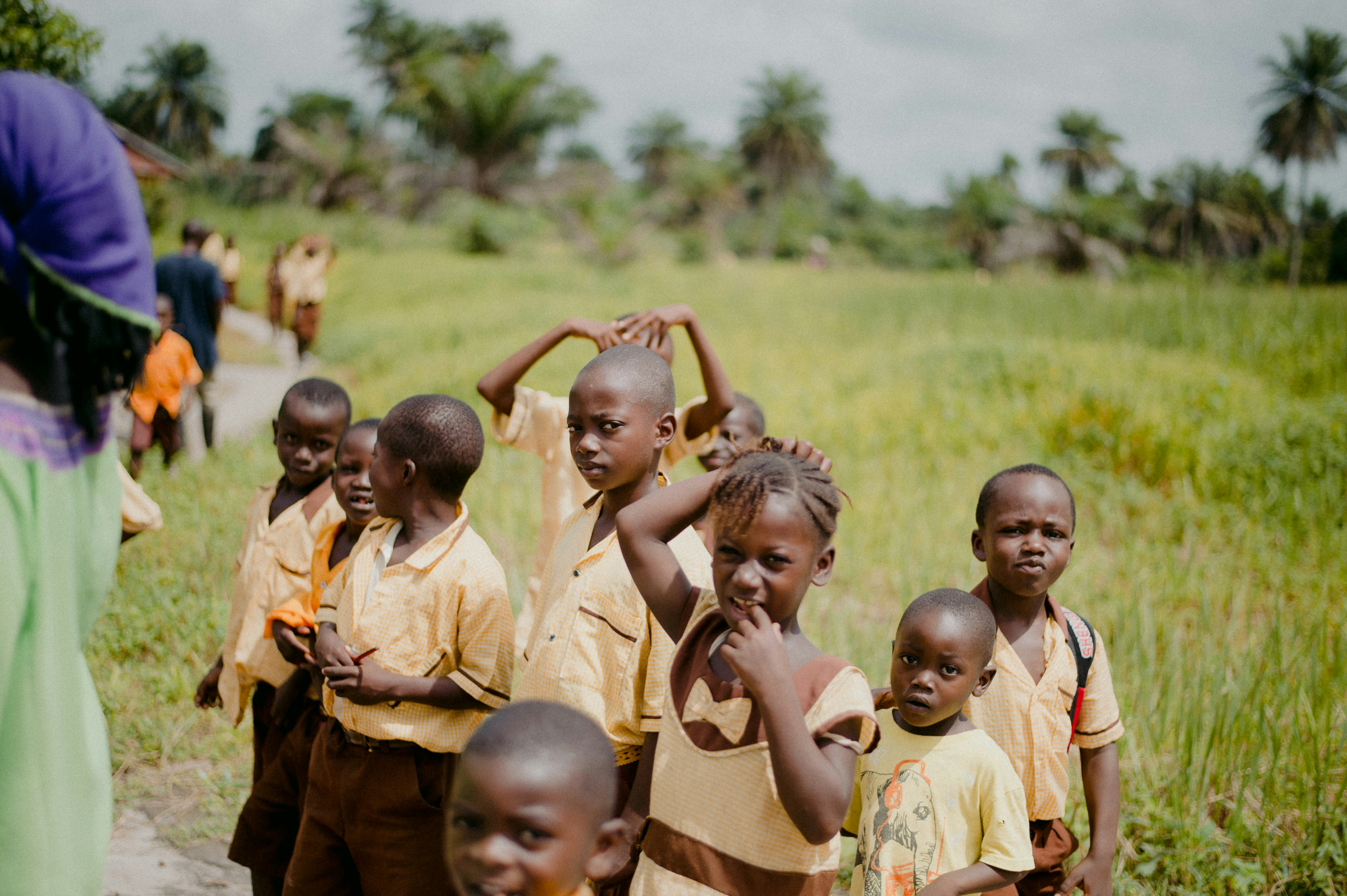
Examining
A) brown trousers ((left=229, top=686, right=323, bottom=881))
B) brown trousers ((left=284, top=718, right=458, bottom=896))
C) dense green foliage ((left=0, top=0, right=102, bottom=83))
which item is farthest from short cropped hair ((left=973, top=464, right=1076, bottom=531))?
dense green foliage ((left=0, top=0, right=102, bottom=83))

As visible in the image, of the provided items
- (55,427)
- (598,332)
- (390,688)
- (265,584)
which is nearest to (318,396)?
(265,584)

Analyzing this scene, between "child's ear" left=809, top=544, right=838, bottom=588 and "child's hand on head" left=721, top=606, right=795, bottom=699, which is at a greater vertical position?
"child's ear" left=809, top=544, right=838, bottom=588

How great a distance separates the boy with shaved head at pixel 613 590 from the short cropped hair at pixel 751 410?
1164 mm

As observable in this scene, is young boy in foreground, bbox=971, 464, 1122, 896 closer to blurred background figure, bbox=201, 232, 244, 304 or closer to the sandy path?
the sandy path

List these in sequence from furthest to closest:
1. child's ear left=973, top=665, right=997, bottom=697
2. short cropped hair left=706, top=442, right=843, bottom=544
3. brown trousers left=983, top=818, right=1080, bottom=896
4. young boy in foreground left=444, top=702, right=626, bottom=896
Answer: brown trousers left=983, top=818, right=1080, bottom=896 → child's ear left=973, top=665, right=997, bottom=697 → short cropped hair left=706, top=442, right=843, bottom=544 → young boy in foreground left=444, top=702, right=626, bottom=896

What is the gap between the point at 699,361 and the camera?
291 centimetres

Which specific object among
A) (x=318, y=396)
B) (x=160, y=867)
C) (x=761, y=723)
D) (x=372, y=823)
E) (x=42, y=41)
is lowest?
(x=160, y=867)

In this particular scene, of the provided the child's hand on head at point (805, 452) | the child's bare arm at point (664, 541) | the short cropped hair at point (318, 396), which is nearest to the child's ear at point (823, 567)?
the child's hand on head at point (805, 452)

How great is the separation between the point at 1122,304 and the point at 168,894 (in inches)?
506

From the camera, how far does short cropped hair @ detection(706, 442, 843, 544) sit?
169cm

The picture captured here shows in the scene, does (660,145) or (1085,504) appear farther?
(660,145)

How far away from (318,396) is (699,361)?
122 centimetres

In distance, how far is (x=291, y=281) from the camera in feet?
41.0

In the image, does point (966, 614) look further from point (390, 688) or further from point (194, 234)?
point (194, 234)
